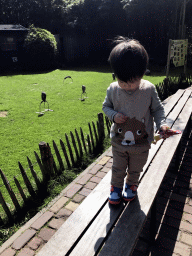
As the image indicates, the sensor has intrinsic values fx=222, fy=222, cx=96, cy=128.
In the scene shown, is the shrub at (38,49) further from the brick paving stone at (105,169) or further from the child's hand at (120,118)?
the child's hand at (120,118)

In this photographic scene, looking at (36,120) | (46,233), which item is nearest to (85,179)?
(46,233)

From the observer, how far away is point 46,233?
2500 millimetres

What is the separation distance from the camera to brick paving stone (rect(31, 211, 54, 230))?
8.51 feet

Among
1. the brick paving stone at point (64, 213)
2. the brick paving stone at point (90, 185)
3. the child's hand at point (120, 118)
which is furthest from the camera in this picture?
the brick paving stone at point (90, 185)

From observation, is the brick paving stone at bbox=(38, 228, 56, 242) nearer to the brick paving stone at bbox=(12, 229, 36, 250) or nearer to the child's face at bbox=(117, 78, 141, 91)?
the brick paving stone at bbox=(12, 229, 36, 250)

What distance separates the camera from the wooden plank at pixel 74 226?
1560mm

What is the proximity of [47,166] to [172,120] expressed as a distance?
2153mm

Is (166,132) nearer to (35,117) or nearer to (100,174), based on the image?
(100,174)

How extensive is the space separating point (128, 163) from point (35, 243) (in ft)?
4.52

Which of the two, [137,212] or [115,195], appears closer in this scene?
[137,212]

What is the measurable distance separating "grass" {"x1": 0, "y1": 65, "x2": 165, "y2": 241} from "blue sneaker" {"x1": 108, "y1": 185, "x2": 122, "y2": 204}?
1.32 meters

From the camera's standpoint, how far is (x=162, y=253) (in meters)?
2.25

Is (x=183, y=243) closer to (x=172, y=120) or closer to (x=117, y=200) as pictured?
(x=117, y=200)

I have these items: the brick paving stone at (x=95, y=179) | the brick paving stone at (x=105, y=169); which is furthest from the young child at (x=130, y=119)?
the brick paving stone at (x=105, y=169)
